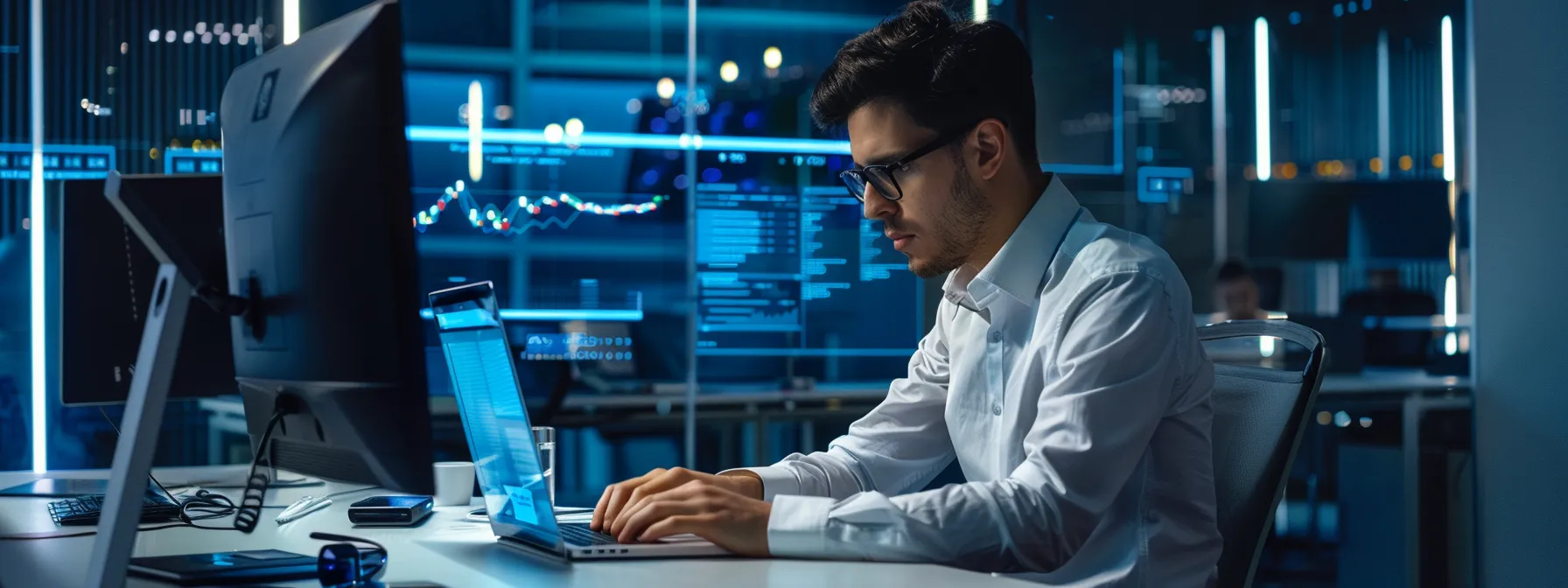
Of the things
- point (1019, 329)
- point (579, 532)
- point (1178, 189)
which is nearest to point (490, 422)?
point (579, 532)

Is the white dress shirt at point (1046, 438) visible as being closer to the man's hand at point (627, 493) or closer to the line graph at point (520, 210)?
the man's hand at point (627, 493)

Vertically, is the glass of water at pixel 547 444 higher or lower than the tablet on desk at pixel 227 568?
higher

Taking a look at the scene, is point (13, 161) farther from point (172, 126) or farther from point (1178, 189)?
point (1178, 189)

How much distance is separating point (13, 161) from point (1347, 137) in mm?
4358

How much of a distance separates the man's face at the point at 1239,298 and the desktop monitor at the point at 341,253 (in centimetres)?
381

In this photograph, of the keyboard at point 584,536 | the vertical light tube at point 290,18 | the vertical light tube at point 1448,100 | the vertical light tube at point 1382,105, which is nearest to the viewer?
the keyboard at point 584,536

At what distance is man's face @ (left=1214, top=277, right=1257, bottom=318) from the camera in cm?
439

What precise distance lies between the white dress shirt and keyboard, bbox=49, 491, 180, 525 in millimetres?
784

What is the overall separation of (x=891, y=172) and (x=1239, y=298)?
324cm

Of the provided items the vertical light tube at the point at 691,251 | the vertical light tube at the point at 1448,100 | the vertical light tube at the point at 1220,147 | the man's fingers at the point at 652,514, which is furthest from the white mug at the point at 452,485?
the vertical light tube at the point at 1448,100

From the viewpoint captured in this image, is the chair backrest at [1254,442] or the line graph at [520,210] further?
the line graph at [520,210]

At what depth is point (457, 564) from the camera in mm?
1193

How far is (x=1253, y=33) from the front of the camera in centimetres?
454

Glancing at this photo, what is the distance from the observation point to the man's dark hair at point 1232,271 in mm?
4430
